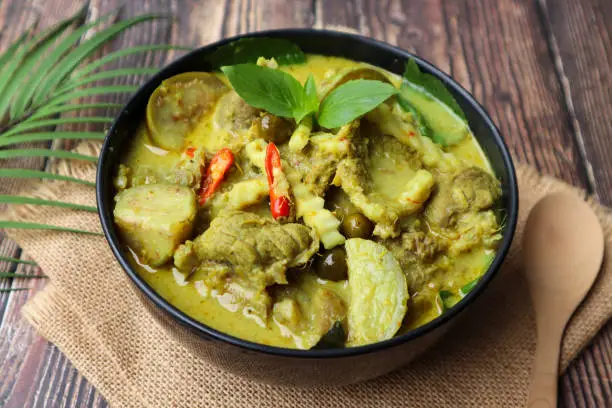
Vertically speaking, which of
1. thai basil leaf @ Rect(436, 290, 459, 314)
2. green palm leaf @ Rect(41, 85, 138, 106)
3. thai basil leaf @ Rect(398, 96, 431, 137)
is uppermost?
green palm leaf @ Rect(41, 85, 138, 106)

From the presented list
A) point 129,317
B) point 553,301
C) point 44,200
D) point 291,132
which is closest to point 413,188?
point 291,132

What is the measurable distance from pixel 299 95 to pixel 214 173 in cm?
46

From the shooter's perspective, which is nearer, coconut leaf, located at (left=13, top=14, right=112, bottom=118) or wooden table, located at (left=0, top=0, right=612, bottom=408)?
coconut leaf, located at (left=13, top=14, right=112, bottom=118)

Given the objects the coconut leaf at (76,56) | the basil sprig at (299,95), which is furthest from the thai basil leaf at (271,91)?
the coconut leaf at (76,56)

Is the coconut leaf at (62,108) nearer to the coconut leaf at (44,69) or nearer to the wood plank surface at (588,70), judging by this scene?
the coconut leaf at (44,69)

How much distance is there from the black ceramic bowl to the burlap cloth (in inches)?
10.7

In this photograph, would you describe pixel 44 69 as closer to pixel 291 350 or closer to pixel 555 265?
pixel 291 350

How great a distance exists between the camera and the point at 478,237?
8.34 feet

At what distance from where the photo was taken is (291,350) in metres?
2.07

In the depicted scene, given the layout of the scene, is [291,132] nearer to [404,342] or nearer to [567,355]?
[404,342]

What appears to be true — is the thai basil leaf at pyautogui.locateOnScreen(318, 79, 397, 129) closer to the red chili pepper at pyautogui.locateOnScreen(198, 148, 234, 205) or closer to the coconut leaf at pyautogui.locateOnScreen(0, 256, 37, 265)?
the red chili pepper at pyautogui.locateOnScreen(198, 148, 234, 205)

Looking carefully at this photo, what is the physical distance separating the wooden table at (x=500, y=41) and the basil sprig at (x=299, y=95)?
57.4 inches

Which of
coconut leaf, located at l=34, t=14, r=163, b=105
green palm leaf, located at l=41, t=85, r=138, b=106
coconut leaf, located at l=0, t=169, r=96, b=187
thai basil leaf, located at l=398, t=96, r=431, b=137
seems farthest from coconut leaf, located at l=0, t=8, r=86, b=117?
thai basil leaf, located at l=398, t=96, r=431, b=137

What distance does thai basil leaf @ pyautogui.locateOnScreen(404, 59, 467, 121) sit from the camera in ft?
9.62
